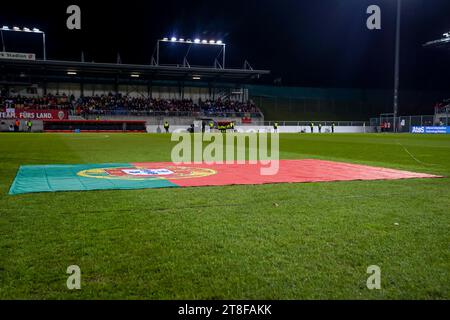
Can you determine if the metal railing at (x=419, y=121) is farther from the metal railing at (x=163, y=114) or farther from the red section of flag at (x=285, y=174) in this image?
the red section of flag at (x=285, y=174)

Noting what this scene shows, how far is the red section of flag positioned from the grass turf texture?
6.55 ft

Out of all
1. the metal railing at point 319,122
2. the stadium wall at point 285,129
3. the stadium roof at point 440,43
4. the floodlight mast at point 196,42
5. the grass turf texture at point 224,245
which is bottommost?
the grass turf texture at point 224,245

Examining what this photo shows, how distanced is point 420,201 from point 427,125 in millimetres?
52224

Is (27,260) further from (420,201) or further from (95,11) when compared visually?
(95,11)

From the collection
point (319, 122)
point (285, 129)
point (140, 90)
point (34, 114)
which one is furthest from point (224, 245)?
point (319, 122)

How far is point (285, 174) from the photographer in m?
11.4

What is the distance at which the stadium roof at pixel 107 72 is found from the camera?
5422 centimetres

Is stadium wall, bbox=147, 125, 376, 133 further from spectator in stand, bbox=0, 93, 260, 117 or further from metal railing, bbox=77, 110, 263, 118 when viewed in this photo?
spectator in stand, bbox=0, 93, 260, 117

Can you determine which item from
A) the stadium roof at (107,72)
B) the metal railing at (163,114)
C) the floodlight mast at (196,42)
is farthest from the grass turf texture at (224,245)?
the stadium roof at (107,72)

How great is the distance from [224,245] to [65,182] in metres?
6.00

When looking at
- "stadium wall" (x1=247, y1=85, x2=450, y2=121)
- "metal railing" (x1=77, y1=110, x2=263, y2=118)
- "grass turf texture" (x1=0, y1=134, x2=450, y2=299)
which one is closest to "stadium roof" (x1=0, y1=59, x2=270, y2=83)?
"metal railing" (x1=77, y1=110, x2=263, y2=118)

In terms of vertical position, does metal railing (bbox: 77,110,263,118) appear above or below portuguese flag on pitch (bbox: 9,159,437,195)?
above

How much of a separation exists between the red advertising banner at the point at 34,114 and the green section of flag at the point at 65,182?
44306 mm

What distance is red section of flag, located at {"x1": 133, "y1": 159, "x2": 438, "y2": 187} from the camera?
1002cm
